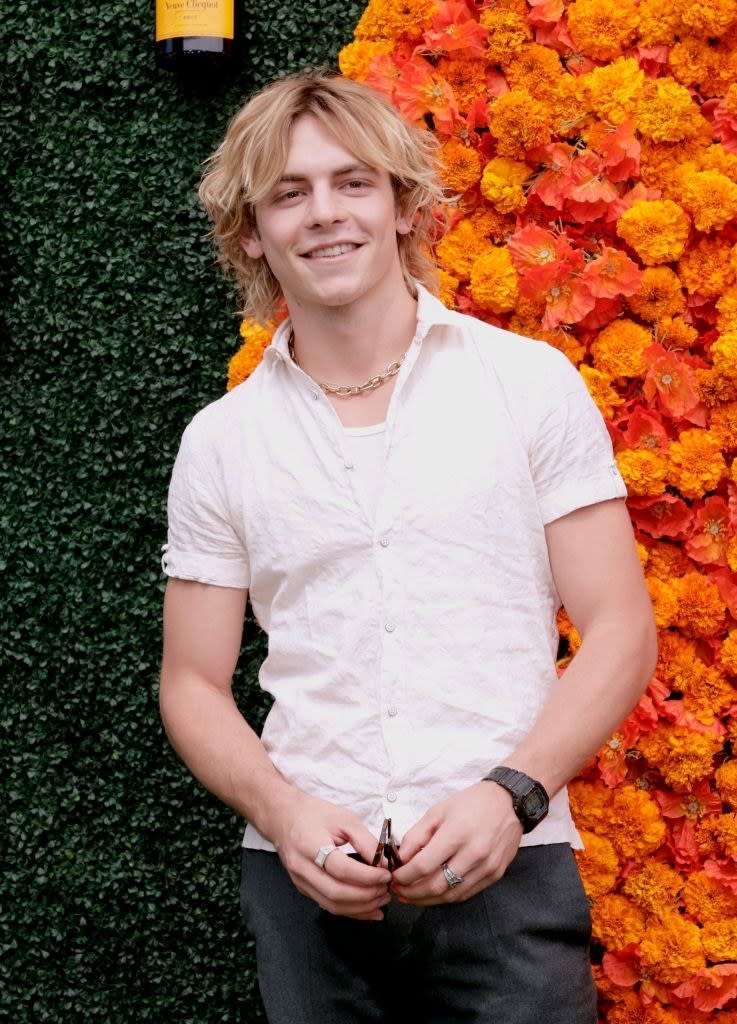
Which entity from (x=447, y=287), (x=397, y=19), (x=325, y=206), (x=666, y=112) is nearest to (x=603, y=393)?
(x=447, y=287)

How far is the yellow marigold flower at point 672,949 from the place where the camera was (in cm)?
214

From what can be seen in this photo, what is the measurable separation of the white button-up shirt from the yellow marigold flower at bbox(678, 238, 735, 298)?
58 cm

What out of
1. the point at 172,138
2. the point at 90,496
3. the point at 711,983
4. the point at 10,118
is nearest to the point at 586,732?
the point at 711,983

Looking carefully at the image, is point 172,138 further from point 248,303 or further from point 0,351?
point 248,303

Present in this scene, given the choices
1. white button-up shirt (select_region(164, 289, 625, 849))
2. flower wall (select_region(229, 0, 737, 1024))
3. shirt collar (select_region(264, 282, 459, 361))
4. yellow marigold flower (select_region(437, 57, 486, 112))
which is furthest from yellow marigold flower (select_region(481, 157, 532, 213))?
white button-up shirt (select_region(164, 289, 625, 849))

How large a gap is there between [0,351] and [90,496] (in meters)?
0.37

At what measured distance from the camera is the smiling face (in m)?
1.72

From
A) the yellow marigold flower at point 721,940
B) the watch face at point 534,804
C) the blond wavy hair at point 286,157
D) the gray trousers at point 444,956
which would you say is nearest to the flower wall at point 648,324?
the yellow marigold flower at point 721,940

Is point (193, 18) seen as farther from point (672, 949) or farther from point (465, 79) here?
point (672, 949)

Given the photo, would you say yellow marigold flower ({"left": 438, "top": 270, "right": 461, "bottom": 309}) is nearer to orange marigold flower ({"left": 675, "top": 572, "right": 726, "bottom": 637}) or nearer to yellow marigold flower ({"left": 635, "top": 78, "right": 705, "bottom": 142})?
yellow marigold flower ({"left": 635, "top": 78, "right": 705, "bottom": 142})

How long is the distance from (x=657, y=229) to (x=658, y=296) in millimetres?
116

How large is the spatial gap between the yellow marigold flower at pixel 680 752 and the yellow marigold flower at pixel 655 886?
0.49 ft

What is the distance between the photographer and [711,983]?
212 centimetres

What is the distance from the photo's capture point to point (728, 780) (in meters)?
2.15
